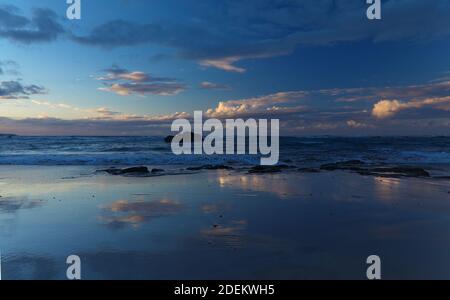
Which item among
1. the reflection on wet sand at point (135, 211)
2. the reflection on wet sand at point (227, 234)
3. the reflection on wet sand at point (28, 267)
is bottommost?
the reflection on wet sand at point (28, 267)

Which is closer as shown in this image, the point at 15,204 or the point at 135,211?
the point at 135,211

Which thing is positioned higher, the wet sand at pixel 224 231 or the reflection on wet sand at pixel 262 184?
the reflection on wet sand at pixel 262 184

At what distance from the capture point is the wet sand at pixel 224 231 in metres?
5.15

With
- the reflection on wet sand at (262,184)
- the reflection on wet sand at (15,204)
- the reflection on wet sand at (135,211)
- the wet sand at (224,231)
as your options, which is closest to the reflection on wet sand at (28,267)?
the wet sand at (224,231)

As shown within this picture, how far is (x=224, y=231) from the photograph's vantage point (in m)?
7.00

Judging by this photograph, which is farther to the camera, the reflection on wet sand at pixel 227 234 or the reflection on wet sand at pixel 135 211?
the reflection on wet sand at pixel 135 211

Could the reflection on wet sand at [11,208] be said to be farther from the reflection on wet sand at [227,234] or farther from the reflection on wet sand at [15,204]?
the reflection on wet sand at [227,234]

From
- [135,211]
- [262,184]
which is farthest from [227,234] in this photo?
[262,184]

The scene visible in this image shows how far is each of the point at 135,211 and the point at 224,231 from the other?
2.75 meters

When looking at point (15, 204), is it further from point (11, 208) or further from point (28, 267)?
point (28, 267)

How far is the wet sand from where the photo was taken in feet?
16.9

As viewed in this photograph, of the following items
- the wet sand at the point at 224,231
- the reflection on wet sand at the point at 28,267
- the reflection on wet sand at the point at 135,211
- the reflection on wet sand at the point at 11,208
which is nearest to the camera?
the reflection on wet sand at the point at 28,267

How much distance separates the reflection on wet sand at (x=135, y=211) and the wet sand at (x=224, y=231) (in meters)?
0.02
